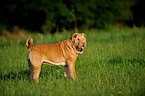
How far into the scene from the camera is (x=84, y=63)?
7.20 meters

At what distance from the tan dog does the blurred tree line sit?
47.0 feet

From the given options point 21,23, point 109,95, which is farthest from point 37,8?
point 109,95

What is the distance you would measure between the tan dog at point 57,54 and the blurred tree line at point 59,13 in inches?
564

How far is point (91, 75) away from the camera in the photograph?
591cm

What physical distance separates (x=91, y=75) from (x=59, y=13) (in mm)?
16696

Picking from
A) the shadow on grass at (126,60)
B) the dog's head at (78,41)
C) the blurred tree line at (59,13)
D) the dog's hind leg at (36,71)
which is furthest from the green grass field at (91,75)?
the blurred tree line at (59,13)

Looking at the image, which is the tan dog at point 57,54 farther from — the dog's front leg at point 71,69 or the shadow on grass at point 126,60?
the shadow on grass at point 126,60

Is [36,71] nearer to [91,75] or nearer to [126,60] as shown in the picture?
[91,75]

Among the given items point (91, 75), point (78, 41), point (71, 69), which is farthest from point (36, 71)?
point (91, 75)

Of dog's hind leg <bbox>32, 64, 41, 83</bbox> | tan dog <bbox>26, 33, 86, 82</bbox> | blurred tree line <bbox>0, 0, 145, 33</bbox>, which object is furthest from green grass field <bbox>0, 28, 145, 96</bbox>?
blurred tree line <bbox>0, 0, 145, 33</bbox>

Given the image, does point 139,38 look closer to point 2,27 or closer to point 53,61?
point 53,61

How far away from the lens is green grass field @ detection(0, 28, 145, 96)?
4715 millimetres

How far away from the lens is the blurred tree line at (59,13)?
21.2 m

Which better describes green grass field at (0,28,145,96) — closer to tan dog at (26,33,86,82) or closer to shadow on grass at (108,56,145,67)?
shadow on grass at (108,56,145,67)
